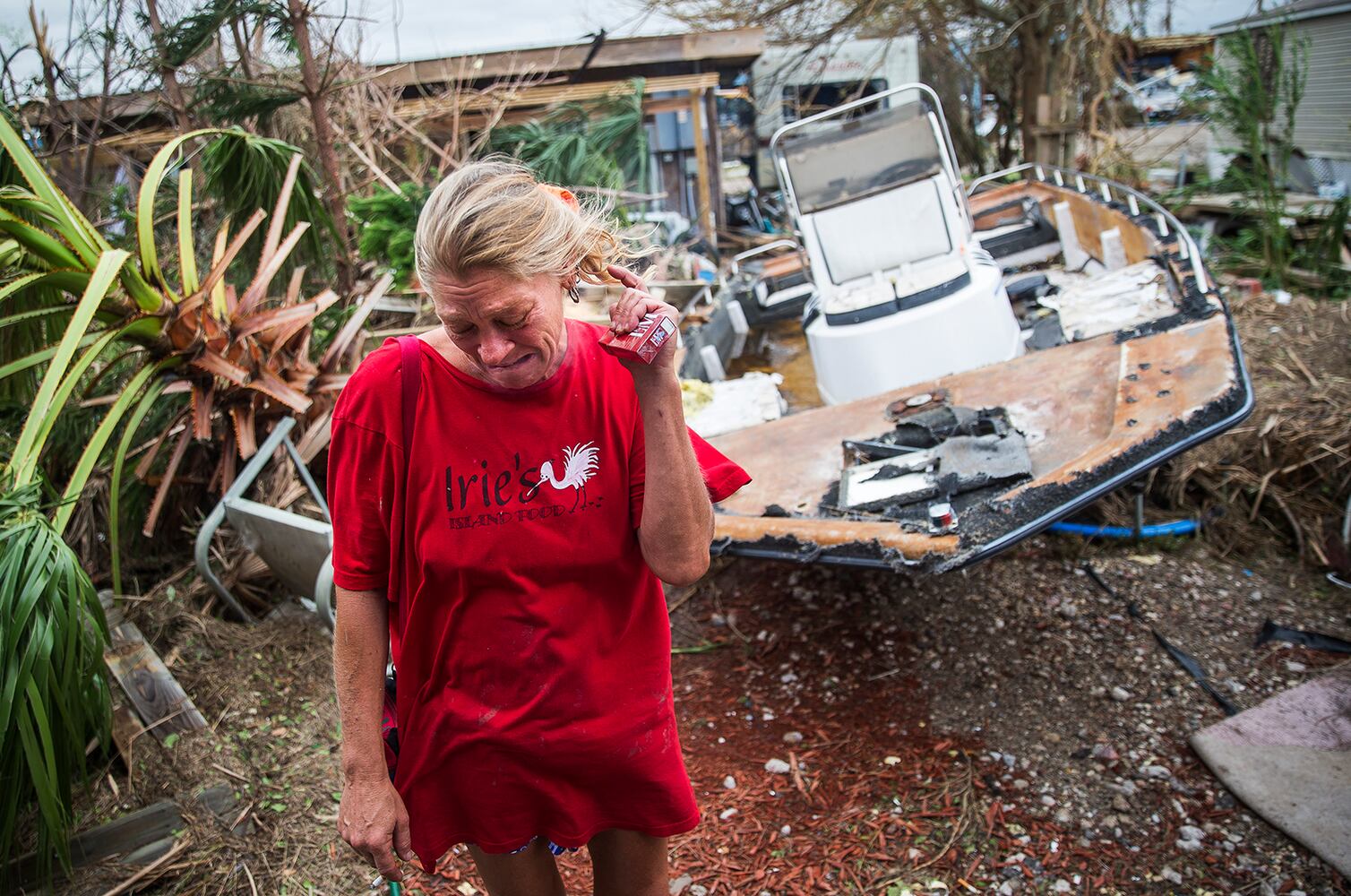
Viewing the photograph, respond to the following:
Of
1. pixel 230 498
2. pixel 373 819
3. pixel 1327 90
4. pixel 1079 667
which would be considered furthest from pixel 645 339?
pixel 1327 90

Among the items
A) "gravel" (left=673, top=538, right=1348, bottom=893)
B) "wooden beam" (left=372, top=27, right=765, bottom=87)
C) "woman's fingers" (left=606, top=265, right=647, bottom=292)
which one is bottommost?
"gravel" (left=673, top=538, right=1348, bottom=893)

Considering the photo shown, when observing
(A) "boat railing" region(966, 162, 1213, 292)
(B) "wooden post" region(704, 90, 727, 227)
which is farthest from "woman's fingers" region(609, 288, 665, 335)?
(B) "wooden post" region(704, 90, 727, 227)

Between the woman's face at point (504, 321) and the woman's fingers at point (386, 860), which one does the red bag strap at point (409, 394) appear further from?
the woman's fingers at point (386, 860)

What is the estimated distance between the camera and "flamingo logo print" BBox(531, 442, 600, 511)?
1.64 metres

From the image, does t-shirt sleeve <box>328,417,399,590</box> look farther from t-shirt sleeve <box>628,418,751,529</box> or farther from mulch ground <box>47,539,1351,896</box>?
mulch ground <box>47,539,1351,896</box>

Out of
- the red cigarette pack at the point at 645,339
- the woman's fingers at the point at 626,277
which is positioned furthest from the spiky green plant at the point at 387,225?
the red cigarette pack at the point at 645,339

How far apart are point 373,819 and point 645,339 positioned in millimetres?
993

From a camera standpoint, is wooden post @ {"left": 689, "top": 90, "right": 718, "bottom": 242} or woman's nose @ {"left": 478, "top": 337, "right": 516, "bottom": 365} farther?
wooden post @ {"left": 689, "top": 90, "right": 718, "bottom": 242}

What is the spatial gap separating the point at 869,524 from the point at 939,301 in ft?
6.98

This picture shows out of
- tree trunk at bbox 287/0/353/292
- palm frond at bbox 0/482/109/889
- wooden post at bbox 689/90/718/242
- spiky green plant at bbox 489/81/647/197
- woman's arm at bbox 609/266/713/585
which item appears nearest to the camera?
woman's arm at bbox 609/266/713/585

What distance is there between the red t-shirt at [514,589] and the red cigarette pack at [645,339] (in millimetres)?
150

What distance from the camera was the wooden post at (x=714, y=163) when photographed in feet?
45.8

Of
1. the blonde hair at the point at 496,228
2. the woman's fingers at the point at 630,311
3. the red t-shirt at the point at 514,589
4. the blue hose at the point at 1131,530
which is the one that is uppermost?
the blonde hair at the point at 496,228

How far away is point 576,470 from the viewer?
166cm
